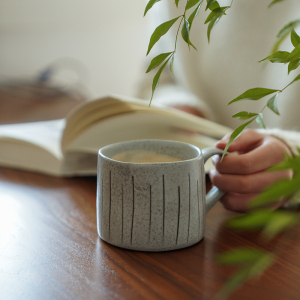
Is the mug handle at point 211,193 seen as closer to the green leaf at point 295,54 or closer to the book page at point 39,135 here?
the green leaf at point 295,54

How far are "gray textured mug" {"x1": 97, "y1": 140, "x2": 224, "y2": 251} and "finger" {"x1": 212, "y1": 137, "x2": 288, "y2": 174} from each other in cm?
7

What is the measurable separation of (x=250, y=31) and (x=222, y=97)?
0.17m

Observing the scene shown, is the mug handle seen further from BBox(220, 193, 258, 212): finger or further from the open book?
the open book

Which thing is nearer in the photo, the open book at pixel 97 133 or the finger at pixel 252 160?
the finger at pixel 252 160

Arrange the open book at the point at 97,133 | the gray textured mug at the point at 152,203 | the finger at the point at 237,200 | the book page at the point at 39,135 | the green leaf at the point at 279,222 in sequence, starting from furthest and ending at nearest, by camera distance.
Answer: the book page at the point at 39,135
the open book at the point at 97,133
the finger at the point at 237,200
the gray textured mug at the point at 152,203
the green leaf at the point at 279,222

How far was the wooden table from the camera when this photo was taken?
28cm

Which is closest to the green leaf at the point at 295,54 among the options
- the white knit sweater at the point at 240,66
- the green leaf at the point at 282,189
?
the green leaf at the point at 282,189

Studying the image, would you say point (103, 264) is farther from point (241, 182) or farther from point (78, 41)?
point (78, 41)

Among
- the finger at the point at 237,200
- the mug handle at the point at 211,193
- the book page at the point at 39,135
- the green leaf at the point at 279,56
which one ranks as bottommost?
the book page at the point at 39,135

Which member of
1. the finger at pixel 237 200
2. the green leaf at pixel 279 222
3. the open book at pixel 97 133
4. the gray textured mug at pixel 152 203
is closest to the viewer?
the green leaf at pixel 279 222

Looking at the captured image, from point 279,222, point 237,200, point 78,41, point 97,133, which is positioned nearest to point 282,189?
point 279,222

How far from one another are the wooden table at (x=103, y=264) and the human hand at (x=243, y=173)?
0.04 m

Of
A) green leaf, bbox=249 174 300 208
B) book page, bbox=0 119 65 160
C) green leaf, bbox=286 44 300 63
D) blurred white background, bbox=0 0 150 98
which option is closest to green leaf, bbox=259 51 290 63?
green leaf, bbox=286 44 300 63

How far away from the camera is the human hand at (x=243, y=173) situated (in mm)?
420
